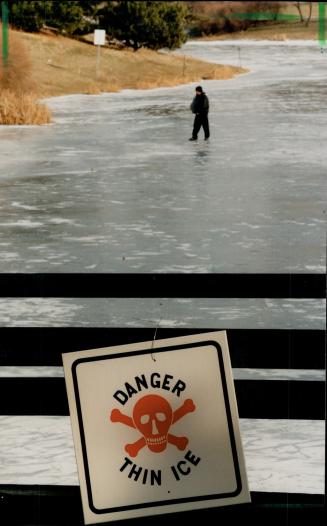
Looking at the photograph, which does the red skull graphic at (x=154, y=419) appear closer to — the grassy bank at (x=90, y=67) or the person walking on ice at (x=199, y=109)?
the grassy bank at (x=90, y=67)

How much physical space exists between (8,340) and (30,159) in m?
16.5

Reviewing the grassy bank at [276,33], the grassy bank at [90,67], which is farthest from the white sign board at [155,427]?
the grassy bank at [90,67]

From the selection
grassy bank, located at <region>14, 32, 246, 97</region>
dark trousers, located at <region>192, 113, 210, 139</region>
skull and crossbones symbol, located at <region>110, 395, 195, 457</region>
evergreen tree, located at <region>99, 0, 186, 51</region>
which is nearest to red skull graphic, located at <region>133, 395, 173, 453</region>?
skull and crossbones symbol, located at <region>110, 395, 195, 457</region>

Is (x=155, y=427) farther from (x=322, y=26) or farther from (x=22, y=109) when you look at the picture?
(x=22, y=109)

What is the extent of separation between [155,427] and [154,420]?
19 millimetres

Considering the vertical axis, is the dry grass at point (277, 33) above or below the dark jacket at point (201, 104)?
above

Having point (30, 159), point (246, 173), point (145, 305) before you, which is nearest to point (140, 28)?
point (145, 305)

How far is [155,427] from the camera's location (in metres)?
2.95

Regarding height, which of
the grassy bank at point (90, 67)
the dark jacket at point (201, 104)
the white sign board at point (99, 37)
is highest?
the white sign board at point (99, 37)

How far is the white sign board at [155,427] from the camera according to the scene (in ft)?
9.60

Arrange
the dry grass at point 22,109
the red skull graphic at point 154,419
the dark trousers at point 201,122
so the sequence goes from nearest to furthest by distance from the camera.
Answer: the red skull graphic at point 154,419 < the dry grass at point 22,109 < the dark trousers at point 201,122

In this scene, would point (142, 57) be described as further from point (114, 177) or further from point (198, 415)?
point (198, 415)

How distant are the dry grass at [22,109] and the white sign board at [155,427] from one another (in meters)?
13.2

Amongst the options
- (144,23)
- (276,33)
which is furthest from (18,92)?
(276,33)
